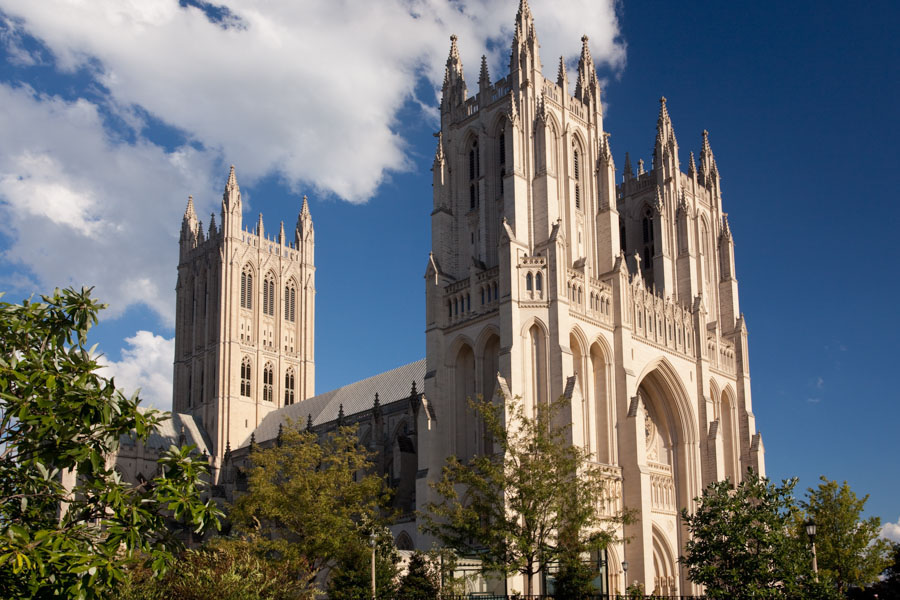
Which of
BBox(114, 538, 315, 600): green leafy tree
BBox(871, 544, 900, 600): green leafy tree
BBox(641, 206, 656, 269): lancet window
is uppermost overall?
BBox(641, 206, 656, 269): lancet window

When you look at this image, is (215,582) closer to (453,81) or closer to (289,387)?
(453,81)

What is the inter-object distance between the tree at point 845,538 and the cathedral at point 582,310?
5.57 metres

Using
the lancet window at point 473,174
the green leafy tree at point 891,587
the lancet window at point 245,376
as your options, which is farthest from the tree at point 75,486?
the lancet window at point 245,376

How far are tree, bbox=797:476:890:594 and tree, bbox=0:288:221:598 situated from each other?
3720cm

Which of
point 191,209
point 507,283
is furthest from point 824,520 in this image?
point 191,209

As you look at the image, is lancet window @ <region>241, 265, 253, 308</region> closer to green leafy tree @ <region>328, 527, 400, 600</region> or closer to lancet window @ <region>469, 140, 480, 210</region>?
lancet window @ <region>469, 140, 480, 210</region>

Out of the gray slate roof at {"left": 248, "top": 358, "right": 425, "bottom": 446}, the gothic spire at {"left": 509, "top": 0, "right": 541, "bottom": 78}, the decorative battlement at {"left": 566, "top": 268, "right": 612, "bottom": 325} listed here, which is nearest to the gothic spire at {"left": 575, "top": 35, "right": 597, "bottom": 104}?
the gothic spire at {"left": 509, "top": 0, "right": 541, "bottom": 78}

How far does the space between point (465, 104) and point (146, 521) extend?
39916 millimetres

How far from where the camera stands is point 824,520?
159 feet

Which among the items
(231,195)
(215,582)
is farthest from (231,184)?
(215,582)

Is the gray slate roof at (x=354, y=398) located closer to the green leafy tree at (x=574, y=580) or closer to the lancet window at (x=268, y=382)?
the lancet window at (x=268, y=382)

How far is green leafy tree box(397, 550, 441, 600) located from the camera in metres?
34.0

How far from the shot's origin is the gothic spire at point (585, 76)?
55.2m

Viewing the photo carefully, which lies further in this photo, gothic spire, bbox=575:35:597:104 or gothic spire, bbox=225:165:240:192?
gothic spire, bbox=225:165:240:192
